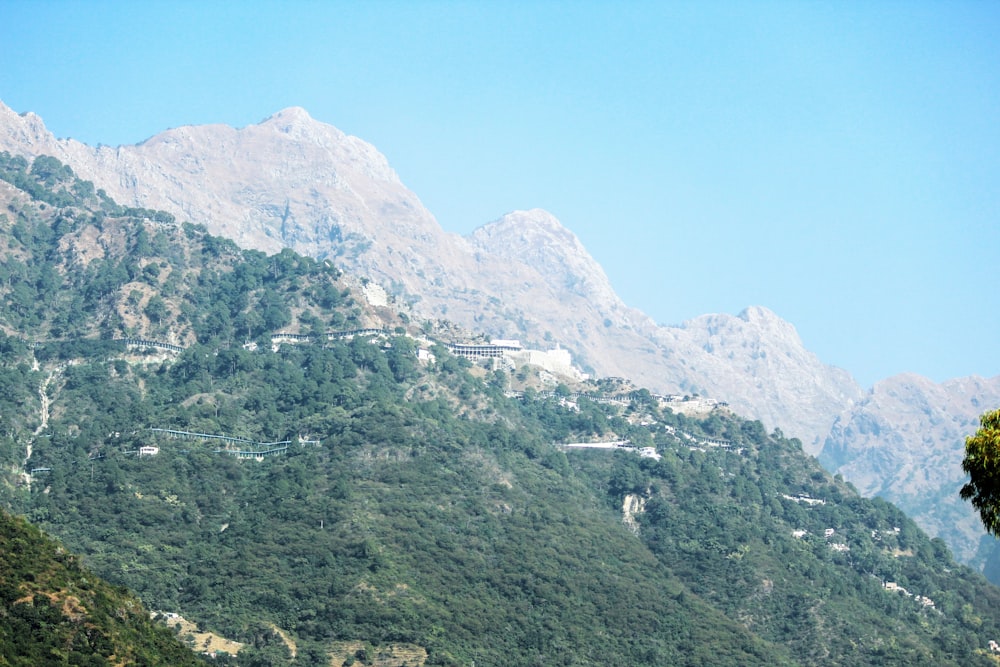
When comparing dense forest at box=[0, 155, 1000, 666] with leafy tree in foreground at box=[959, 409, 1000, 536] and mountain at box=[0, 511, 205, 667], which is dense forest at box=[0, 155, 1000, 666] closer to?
mountain at box=[0, 511, 205, 667]

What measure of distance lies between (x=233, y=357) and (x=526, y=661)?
5531 cm

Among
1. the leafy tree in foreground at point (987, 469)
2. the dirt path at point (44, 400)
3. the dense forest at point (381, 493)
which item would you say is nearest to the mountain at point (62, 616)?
the dense forest at point (381, 493)

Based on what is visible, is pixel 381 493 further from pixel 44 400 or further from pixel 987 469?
pixel 987 469

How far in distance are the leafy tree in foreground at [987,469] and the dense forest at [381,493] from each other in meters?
61.2

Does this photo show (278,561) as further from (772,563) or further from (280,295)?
(280,295)

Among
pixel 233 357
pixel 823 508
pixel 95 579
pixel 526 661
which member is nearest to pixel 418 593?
pixel 526 661

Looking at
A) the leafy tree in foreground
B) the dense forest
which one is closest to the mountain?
the dense forest

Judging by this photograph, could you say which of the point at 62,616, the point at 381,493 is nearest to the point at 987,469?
the point at 62,616

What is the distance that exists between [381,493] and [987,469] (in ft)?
275

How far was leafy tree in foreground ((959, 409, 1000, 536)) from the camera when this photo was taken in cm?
3562

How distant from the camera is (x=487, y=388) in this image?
515ft

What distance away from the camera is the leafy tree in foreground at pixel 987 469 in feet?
117

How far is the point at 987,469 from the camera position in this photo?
117ft

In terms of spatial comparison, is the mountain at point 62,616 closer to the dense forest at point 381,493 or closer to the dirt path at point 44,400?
the dense forest at point 381,493
